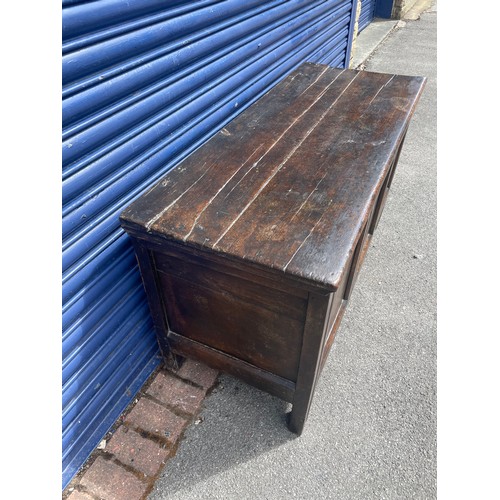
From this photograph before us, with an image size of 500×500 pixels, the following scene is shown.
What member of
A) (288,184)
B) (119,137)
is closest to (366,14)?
(288,184)

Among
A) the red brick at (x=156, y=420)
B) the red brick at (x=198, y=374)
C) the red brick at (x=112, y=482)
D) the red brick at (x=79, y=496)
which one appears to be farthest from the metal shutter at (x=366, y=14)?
the red brick at (x=79, y=496)

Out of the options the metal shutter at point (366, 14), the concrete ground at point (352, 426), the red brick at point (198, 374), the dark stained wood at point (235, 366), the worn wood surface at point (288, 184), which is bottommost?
the concrete ground at point (352, 426)

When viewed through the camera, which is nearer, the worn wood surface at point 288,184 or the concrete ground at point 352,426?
the worn wood surface at point 288,184

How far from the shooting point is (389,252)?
2824 millimetres

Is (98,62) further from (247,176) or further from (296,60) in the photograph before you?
(296,60)

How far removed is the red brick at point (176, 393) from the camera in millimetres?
1917

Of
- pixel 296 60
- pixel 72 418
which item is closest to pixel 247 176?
pixel 72 418

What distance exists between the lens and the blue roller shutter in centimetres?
123

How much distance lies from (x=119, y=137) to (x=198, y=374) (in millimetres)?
1325

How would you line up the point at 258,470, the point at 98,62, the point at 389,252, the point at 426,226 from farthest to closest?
the point at 426,226 < the point at 389,252 < the point at 258,470 < the point at 98,62

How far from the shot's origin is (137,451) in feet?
5.70

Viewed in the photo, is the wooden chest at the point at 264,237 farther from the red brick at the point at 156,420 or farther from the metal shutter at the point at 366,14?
the metal shutter at the point at 366,14

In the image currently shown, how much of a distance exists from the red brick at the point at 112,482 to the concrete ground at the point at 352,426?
0.09m

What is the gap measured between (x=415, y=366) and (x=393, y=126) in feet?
4.44
